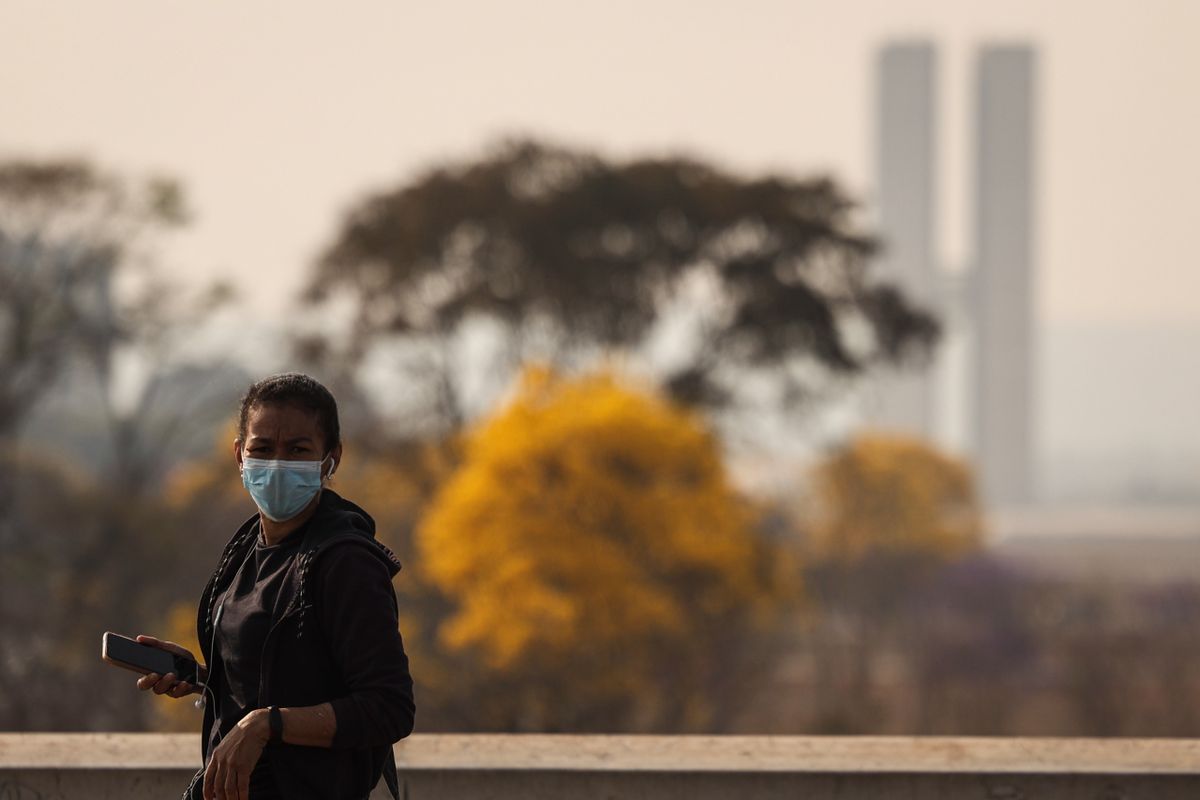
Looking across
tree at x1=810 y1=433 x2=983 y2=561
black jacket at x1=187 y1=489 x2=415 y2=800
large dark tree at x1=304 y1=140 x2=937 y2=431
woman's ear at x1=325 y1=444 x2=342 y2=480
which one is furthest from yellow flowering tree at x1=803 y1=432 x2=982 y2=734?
black jacket at x1=187 y1=489 x2=415 y2=800

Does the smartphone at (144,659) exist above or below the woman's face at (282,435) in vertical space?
below

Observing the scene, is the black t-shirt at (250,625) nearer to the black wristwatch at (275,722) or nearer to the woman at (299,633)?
the woman at (299,633)

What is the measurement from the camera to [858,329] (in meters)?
45.3

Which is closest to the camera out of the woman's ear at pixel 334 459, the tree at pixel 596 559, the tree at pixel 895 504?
the woman's ear at pixel 334 459

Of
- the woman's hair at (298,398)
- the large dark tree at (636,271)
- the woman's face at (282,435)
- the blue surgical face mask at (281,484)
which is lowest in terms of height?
the large dark tree at (636,271)

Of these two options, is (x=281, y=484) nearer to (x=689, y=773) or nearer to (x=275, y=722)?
(x=275, y=722)

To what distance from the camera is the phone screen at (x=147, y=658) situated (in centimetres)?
404

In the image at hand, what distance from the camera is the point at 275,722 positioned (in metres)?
3.69

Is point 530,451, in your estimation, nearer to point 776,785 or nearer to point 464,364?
point 464,364

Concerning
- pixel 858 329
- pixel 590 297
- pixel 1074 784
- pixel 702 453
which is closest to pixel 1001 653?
pixel 858 329

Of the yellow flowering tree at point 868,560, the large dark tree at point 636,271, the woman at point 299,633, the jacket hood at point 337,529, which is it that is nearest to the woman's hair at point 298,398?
the woman at point 299,633

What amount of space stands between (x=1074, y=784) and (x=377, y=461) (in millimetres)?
36815

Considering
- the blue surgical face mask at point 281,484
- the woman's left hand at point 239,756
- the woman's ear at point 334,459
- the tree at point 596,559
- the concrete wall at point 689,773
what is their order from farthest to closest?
the tree at point 596,559, the concrete wall at point 689,773, the woman's ear at point 334,459, the blue surgical face mask at point 281,484, the woman's left hand at point 239,756

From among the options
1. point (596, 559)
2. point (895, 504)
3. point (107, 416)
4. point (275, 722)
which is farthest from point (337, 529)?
point (895, 504)
